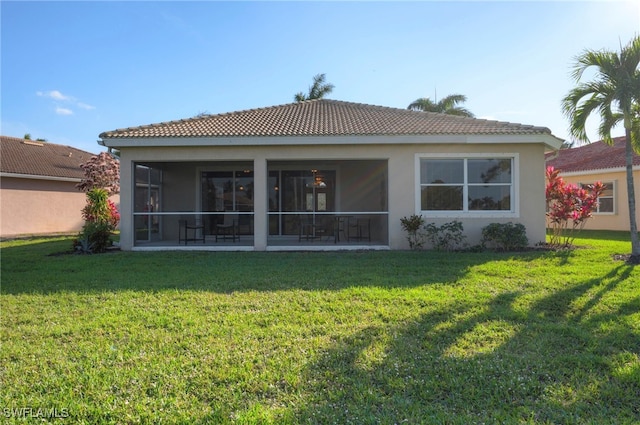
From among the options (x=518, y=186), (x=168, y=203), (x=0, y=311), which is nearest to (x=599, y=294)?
(x=518, y=186)

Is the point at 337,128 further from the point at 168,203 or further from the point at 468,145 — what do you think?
the point at 168,203

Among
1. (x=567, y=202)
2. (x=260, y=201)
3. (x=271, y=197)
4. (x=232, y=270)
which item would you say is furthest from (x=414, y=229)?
(x=271, y=197)

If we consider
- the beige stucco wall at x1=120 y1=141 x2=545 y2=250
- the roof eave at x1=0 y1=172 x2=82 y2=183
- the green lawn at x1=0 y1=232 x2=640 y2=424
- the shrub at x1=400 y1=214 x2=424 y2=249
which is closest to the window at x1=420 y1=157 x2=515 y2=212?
the beige stucco wall at x1=120 y1=141 x2=545 y2=250

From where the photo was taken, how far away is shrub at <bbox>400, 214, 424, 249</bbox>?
412 inches

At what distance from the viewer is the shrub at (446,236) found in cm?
1036

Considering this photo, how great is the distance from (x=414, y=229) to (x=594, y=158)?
14.8 m

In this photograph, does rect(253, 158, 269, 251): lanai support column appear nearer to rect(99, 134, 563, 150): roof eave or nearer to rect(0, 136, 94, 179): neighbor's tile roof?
rect(99, 134, 563, 150): roof eave

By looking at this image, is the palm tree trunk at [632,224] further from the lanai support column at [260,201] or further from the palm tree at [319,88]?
the palm tree at [319,88]

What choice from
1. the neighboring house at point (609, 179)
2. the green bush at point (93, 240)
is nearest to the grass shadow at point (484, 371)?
the green bush at point (93, 240)

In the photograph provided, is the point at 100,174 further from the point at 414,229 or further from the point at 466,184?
the point at 466,184

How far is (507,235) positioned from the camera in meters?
10.0

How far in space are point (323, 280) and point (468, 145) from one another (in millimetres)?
6481

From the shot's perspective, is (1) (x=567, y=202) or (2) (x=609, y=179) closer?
(1) (x=567, y=202)

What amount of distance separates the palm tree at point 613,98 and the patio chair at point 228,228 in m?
10.3
